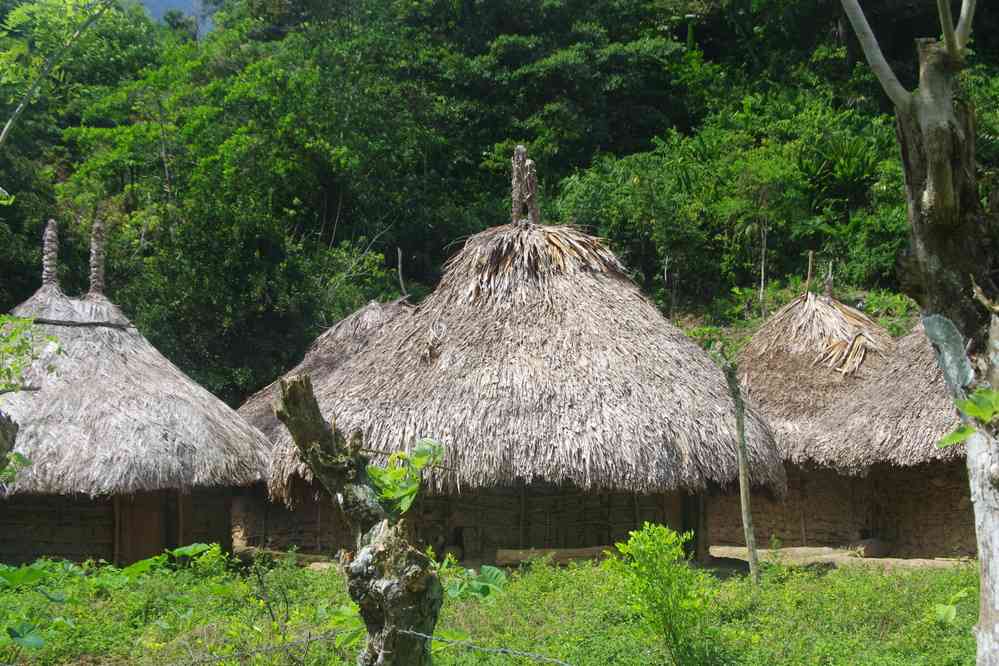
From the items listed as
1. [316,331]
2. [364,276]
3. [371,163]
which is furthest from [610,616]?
[371,163]

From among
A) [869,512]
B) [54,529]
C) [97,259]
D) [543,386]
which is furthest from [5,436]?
[869,512]

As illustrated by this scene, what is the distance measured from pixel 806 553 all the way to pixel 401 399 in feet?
20.1

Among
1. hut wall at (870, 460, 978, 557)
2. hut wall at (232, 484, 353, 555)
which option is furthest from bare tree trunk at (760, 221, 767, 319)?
hut wall at (232, 484, 353, 555)

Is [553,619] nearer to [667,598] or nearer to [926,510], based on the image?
[667,598]

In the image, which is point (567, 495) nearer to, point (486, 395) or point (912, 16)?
point (486, 395)

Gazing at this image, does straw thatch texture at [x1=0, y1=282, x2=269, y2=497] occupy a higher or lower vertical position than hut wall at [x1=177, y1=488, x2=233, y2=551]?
higher

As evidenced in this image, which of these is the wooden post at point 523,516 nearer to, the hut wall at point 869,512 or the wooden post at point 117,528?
the hut wall at point 869,512

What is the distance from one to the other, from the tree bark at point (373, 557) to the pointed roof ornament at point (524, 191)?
345 inches

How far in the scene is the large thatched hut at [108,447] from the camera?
35.6 ft

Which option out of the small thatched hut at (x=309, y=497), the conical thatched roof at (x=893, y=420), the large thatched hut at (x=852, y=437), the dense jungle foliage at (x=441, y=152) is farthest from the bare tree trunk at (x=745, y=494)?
the dense jungle foliage at (x=441, y=152)

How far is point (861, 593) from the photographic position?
834 centimetres

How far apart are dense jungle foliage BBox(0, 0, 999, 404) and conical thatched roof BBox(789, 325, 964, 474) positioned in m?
5.57

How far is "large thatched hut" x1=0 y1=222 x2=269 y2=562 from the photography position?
1084 centimetres

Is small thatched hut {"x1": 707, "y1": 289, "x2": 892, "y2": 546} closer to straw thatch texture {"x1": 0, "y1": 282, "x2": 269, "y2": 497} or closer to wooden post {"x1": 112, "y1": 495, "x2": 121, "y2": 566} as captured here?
straw thatch texture {"x1": 0, "y1": 282, "x2": 269, "y2": 497}
